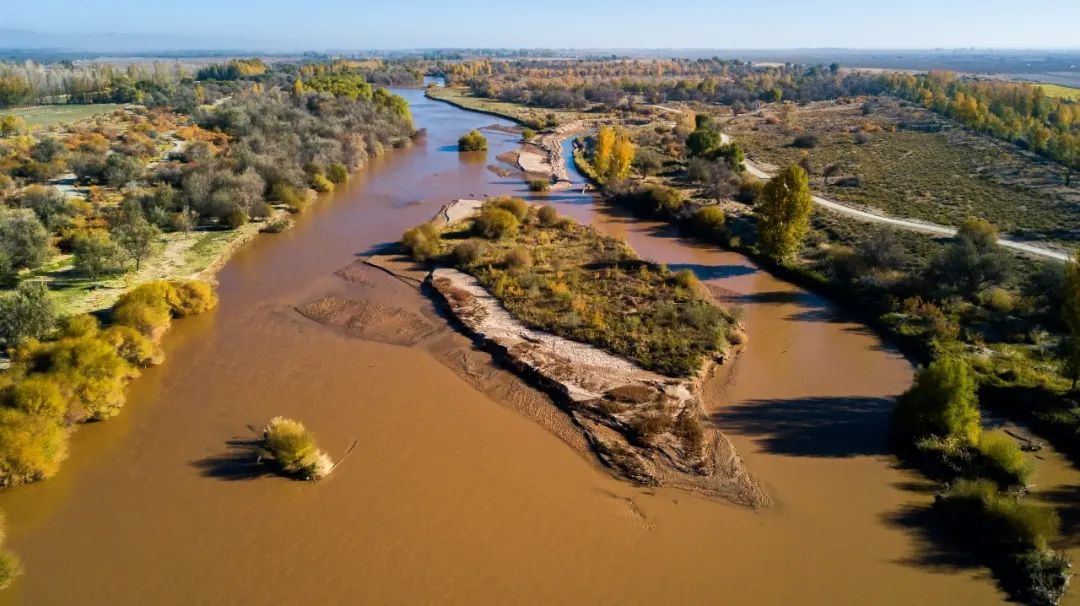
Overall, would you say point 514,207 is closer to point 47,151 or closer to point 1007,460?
point 1007,460

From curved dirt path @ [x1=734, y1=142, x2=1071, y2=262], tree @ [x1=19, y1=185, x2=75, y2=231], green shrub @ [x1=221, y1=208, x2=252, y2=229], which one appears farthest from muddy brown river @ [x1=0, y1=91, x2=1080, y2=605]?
curved dirt path @ [x1=734, y1=142, x2=1071, y2=262]

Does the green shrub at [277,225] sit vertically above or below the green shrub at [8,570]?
above

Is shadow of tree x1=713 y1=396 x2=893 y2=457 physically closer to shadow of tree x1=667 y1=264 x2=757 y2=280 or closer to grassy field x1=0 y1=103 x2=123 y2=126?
shadow of tree x1=667 y1=264 x2=757 y2=280

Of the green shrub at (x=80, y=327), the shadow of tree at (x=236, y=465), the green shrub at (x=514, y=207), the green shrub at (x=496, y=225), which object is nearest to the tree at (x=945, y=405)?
the shadow of tree at (x=236, y=465)

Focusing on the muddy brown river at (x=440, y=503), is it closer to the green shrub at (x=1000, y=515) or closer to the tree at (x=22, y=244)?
the green shrub at (x=1000, y=515)

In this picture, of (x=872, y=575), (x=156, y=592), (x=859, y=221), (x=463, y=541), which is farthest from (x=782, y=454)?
(x=859, y=221)

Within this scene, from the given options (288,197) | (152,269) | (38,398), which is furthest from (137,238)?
(38,398)
